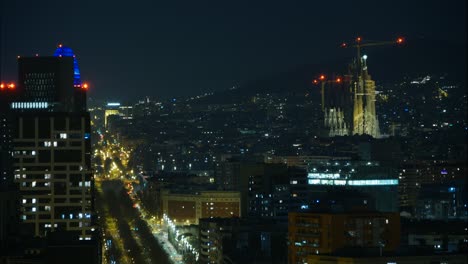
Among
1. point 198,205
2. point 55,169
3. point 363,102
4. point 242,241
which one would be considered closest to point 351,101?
point 363,102

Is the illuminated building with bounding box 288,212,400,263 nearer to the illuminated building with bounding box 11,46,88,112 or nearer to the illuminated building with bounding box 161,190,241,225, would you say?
the illuminated building with bounding box 11,46,88,112

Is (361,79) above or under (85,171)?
above

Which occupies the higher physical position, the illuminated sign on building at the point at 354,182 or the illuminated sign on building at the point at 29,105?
the illuminated sign on building at the point at 29,105

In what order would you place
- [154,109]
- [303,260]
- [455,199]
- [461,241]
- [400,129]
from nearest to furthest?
1. [303,260]
2. [461,241]
3. [455,199]
4. [400,129]
5. [154,109]

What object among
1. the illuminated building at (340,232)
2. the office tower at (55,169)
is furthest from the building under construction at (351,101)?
the illuminated building at (340,232)

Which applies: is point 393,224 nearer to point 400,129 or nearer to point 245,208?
point 245,208

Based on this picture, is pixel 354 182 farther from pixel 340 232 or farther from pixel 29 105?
pixel 340 232

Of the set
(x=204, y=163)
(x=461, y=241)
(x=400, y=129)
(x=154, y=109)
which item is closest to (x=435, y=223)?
(x=461, y=241)

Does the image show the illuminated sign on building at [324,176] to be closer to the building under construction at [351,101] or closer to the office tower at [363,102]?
the office tower at [363,102]
